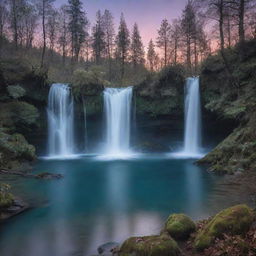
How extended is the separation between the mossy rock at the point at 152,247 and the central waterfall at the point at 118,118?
2245cm

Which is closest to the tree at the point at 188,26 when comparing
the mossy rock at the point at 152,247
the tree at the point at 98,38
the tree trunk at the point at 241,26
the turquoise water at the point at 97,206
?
the tree at the point at 98,38

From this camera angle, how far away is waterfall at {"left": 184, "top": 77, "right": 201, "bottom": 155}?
25062mm

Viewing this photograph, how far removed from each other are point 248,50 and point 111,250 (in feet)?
64.3

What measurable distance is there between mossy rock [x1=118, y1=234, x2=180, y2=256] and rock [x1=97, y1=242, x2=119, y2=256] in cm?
59

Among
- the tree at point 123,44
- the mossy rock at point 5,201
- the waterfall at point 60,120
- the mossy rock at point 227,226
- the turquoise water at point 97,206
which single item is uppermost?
the tree at point 123,44

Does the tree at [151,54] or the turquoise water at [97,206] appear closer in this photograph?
the turquoise water at [97,206]

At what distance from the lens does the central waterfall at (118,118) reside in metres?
27.7

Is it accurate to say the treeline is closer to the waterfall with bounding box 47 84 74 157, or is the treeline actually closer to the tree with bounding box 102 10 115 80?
the tree with bounding box 102 10 115 80

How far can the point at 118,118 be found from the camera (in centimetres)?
2806

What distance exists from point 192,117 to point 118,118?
7.28 meters

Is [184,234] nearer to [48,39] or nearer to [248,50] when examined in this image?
[248,50]

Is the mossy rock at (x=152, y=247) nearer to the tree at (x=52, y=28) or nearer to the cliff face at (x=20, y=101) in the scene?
the cliff face at (x=20, y=101)

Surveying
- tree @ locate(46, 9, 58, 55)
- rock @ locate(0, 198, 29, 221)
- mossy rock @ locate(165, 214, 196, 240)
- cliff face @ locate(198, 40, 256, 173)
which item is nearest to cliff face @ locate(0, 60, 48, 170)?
rock @ locate(0, 198, 29, 221)

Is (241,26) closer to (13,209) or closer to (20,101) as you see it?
(20,101)
